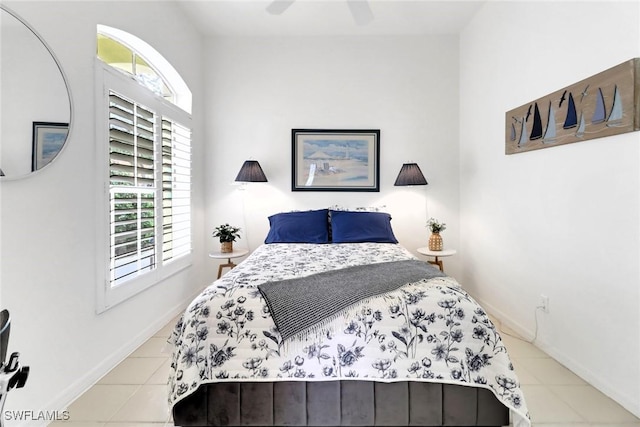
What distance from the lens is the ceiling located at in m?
2.96

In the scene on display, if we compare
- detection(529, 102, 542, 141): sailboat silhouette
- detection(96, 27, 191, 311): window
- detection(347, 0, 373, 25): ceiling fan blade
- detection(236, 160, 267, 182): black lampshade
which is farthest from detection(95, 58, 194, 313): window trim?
detection(529, 102, 542, 141): sailboat silhouette

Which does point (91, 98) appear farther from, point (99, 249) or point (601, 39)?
point (601, 39)

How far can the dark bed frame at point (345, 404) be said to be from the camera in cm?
146

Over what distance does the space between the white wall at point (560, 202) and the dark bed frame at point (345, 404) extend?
949 mm

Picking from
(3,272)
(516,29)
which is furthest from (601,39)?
(3,272)

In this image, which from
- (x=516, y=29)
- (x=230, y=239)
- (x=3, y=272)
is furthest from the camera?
(x=230, y=239)

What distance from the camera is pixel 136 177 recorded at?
233cm

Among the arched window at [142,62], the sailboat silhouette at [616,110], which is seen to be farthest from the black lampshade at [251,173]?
the sailboat silhouette at [616,110]

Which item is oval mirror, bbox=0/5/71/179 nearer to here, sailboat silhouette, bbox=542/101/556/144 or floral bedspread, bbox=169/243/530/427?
floral bedspread, bbox=169/243/530/427

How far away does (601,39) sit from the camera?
1.84 meters

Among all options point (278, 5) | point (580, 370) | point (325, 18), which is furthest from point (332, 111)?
point (580, 370)

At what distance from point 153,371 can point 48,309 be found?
769 mm

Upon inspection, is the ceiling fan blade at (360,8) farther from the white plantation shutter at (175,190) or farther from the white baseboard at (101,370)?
the white baseboard at (101,370)

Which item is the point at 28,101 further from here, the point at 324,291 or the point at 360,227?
the point at 360,227
